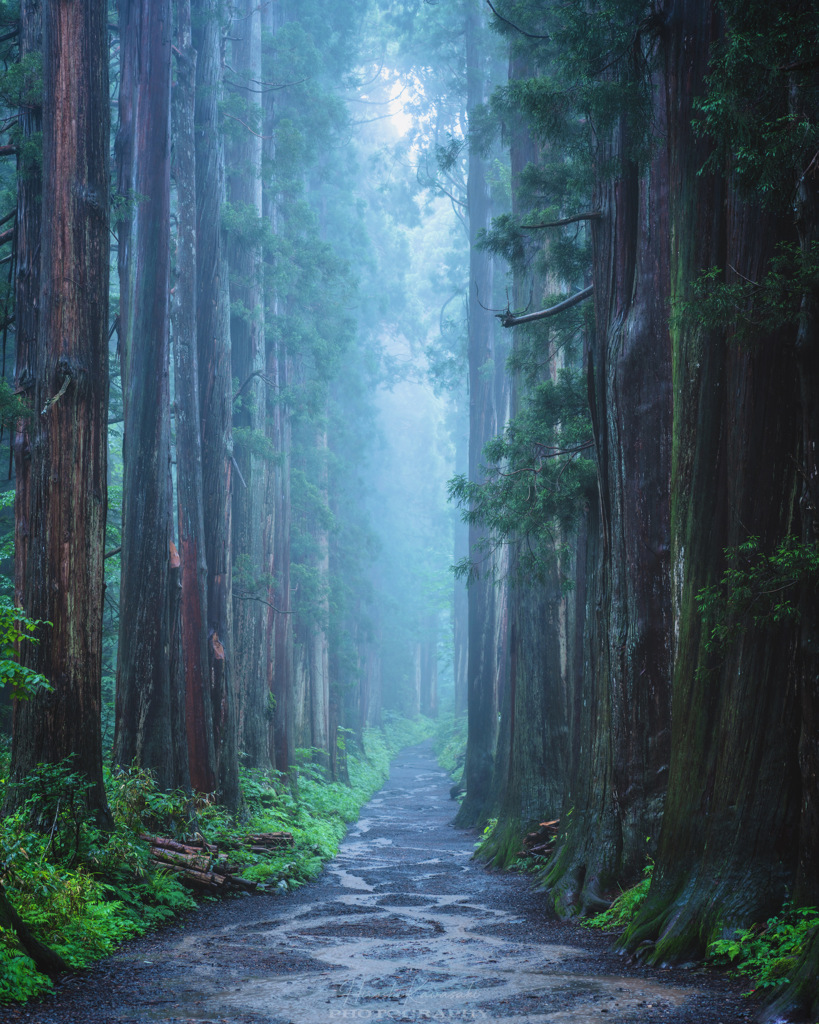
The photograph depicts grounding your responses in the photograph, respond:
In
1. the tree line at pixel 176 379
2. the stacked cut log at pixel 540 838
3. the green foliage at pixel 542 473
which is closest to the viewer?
the tree line at pixel 176 379

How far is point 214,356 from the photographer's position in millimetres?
14305

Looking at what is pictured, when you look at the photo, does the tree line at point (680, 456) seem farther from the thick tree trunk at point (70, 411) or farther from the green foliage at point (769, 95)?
the thick tree trunk at point (70, 411)

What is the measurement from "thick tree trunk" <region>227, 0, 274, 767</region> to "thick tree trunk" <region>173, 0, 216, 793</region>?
3.08 metres

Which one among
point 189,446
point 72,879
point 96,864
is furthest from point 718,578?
point 189,446

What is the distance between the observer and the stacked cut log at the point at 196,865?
8.27m

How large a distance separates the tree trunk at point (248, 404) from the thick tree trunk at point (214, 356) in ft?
4.56

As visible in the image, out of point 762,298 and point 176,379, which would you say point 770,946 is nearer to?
point 762,298

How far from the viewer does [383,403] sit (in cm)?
6406

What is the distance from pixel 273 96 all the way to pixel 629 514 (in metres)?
17.2

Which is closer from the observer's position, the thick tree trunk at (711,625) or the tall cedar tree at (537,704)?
the thick tree trunk at (711,625)

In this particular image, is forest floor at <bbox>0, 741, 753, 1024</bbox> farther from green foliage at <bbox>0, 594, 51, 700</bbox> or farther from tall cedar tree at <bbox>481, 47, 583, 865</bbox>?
tall cedar tree at <bbox>481, 47, 583, 865</bbox>

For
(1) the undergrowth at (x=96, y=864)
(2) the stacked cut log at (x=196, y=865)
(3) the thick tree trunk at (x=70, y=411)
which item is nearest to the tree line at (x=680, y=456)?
(2) the stacked cut log at (x=196, y=865)

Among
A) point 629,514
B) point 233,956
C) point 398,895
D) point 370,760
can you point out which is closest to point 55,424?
point 233,956

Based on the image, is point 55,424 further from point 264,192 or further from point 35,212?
point 264,192
